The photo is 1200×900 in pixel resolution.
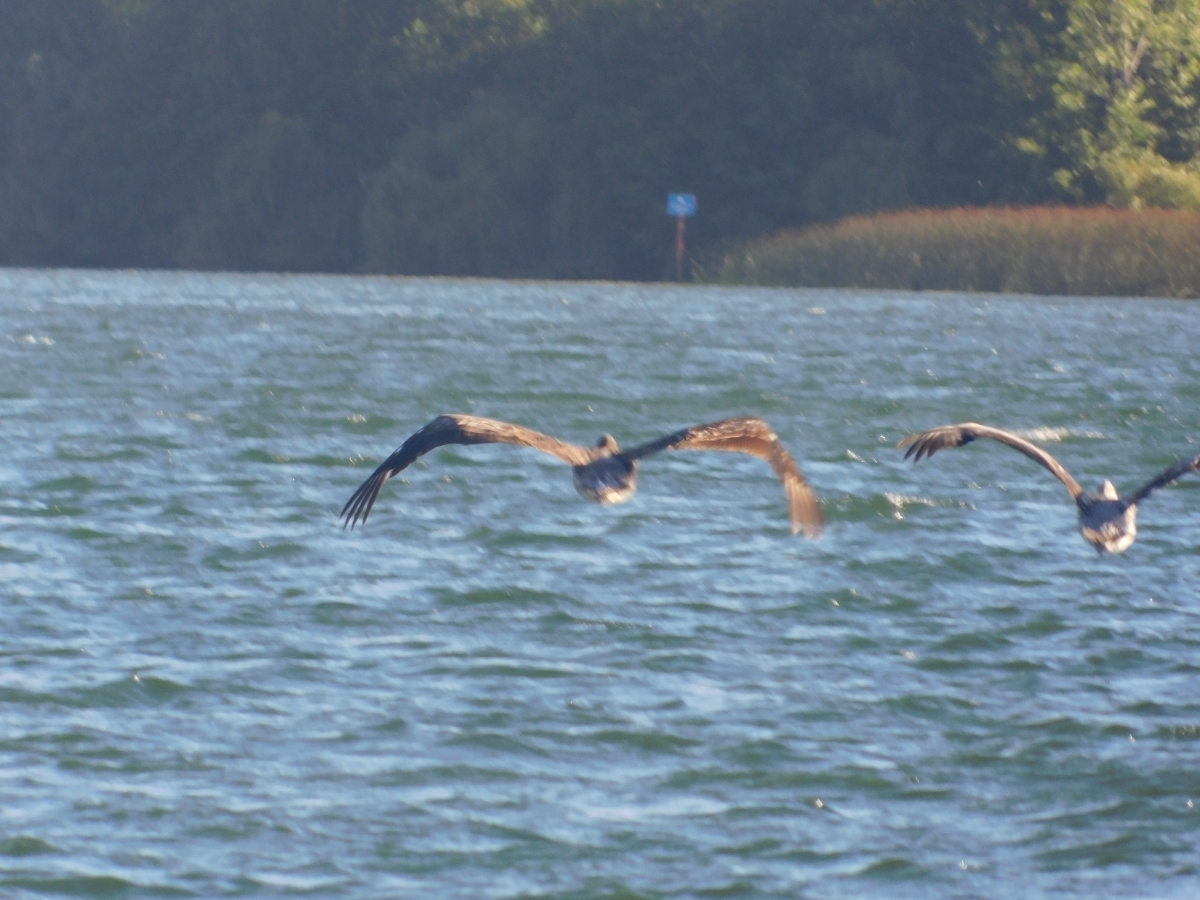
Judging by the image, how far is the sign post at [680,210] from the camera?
50906 mm

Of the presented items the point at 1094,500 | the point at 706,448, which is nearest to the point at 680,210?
the point at 1094,500

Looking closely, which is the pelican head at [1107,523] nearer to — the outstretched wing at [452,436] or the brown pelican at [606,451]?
the brown pelican at [606,451]

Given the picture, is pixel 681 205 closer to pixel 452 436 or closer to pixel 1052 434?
pixel 1052 434

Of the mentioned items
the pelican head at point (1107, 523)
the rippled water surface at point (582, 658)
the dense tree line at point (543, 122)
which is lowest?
Result: the rippled water surface at point (582, 658)

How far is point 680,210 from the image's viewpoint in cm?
5078

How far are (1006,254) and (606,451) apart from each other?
99.1 ft

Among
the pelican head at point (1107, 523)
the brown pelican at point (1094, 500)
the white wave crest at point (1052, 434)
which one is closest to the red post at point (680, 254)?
the white wave crest at point (1052, 434)

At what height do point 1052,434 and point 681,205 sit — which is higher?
point 681,205

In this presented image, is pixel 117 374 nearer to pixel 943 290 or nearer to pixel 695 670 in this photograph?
pixel 695 670

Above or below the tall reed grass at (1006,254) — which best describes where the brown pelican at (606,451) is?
below

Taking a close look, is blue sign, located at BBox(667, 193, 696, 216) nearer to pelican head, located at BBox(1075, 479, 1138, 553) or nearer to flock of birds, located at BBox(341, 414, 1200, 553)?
pelican head, located at BBox(1075, 479, 1138, 553)

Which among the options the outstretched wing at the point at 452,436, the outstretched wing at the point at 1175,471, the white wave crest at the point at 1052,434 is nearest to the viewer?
→ the outstretched wing at the point at 452,436

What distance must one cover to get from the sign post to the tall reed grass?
7.46 metres

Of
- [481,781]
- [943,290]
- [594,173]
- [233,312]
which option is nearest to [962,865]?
[481,781]
